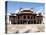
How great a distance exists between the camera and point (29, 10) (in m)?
1.07

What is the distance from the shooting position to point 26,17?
1.06 m

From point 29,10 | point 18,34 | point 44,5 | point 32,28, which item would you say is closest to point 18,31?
point 18,34

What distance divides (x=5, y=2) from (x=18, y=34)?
374 millimetres

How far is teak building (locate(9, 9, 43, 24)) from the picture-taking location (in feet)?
3.43

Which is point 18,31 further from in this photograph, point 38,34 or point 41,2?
point 41,2

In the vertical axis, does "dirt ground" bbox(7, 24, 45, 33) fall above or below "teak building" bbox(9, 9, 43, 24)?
below

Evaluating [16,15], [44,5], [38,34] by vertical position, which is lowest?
A: [38,34]

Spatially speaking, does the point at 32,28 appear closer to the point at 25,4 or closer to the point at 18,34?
the point at 18,34

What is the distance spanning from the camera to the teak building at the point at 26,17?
1.04 meters

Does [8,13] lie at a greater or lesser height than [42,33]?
greater

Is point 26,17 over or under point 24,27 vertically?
over

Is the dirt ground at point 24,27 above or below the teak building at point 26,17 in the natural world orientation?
below

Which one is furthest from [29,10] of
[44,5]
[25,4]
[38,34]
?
[38,34]

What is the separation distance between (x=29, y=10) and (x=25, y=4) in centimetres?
8
